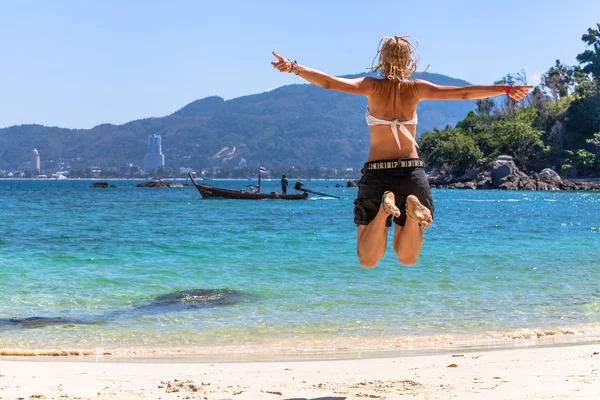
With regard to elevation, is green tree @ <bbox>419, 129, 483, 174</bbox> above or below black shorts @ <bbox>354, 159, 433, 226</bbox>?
above

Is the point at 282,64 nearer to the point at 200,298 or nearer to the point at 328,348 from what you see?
the point at 328,348

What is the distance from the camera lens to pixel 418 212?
19.8ft

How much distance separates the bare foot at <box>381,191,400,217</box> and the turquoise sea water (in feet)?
13.8

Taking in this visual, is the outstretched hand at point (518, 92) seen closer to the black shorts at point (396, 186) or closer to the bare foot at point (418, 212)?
the black shorts at point (396, 186)

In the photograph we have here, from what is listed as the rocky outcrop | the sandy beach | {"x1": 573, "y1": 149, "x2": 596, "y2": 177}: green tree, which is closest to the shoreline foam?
the sandy beach

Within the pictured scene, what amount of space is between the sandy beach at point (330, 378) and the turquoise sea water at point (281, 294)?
1340 mm

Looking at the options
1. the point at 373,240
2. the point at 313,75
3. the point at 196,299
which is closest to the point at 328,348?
the point at 373,240

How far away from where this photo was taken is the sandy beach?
6.53 meters

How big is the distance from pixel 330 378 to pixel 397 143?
8.81 ft

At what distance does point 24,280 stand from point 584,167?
91066mm

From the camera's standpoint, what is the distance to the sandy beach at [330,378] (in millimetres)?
6525

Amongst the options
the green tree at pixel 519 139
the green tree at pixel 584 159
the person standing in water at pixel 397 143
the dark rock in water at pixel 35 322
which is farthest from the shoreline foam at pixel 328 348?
the green tree at pixel 519 139

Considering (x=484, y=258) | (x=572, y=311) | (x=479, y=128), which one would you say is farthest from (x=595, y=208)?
(x=479, y=128)

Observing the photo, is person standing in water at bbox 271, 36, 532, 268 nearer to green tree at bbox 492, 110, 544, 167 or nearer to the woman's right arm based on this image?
the woman's right arm
